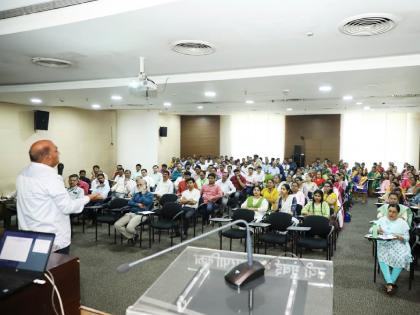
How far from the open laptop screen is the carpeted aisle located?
214cm

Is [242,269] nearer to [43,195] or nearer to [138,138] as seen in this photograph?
[43,195]

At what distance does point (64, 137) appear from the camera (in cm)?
1171

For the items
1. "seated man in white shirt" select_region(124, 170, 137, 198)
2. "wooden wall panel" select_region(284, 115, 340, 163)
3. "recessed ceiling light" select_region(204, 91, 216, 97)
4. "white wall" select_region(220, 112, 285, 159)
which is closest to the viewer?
"recessed ceiling light" select_region(204, 91, 216, 97)

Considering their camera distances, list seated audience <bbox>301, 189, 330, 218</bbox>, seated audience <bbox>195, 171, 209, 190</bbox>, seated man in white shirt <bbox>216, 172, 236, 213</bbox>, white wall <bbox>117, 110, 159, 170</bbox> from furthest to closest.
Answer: white wall <bbox>117, 110, 159, 170</bbox>, seated audience <bbox>195, 171, 209, 190</bbox>, seated man in white shirt <bbox>216, 172, 236, 213</bbox>, seated audience <bbox>301, 189, 330, 218</bbox>

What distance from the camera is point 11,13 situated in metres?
3.53

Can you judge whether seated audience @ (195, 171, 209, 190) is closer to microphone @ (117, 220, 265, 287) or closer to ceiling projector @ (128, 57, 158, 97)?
ceiling projector @ (128, 57, 158, 97)

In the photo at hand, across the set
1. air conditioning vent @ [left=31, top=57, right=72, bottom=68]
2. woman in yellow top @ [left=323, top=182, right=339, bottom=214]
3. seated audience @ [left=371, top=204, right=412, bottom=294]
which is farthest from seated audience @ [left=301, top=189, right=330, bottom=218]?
air conditioning vent @ [left=31, top=57, right=72, bottom=68]

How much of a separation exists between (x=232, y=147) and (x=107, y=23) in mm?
13734

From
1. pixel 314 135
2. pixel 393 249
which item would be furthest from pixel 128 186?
pixel 314 135

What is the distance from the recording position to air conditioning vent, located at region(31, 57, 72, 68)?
5.16m

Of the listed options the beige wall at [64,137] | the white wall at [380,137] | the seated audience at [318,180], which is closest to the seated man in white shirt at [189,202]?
the seated audience at [318,180]

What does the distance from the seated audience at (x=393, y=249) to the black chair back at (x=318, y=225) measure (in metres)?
0.79

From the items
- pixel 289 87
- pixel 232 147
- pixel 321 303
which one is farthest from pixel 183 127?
pixel 321 303

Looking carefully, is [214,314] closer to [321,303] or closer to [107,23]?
[321,303]
